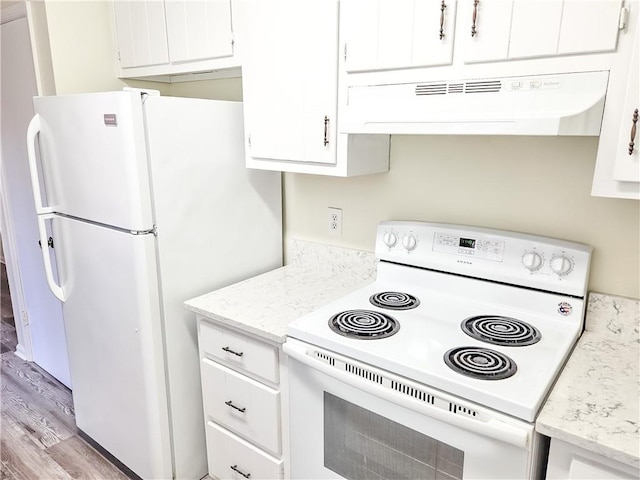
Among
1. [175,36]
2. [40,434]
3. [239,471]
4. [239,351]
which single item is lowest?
[40,434]

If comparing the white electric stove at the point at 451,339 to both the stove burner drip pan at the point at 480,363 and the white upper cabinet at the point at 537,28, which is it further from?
the white upper cabinet at the point at 537,28

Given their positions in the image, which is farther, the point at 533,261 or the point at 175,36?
the point at 175,36

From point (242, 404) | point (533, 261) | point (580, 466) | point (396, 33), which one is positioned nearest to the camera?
point (580, 466)

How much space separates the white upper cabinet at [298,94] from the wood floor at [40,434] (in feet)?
5.38

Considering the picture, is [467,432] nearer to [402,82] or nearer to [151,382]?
[402,82]

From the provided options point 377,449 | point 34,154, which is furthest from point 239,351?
point 34,154

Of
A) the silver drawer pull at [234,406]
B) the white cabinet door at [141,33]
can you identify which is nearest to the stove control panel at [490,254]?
the silver drawer pull at [234,406]

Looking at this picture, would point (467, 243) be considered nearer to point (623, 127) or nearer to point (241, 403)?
point (623, 127)

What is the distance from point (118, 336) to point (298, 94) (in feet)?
3.92

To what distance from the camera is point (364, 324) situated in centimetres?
146

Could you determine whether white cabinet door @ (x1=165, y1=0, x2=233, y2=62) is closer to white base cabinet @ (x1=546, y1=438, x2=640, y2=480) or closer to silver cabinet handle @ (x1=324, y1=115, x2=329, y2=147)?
silver cabinet handle @ (x1=324, y1=115, x2=329, y2=147)

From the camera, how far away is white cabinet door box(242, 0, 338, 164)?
158 centimetres

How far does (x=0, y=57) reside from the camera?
262 centimetres

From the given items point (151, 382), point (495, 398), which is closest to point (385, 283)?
point (495, 398)
